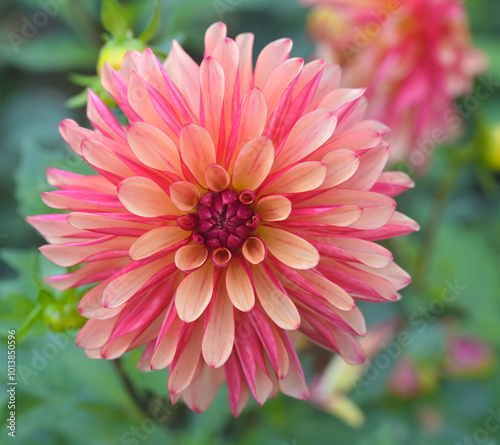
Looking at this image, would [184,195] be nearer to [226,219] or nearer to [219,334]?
[226,219]

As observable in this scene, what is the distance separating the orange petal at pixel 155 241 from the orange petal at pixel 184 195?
4 centimetres

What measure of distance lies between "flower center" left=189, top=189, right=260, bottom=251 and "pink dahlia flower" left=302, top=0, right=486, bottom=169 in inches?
34.3

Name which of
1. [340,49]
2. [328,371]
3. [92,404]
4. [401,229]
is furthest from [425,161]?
[92,404]

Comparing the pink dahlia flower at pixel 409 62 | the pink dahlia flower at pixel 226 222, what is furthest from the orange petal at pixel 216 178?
the pink dahlia flower at pixel 409 62

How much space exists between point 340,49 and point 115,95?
1.03 metres

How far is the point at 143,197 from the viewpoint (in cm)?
80

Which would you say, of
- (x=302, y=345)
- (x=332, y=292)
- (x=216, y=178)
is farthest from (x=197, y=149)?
(x=302, y=345)

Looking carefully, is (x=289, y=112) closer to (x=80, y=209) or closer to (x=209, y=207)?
(x=209, y=207)

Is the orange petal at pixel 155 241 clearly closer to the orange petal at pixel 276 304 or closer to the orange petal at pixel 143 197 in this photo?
the orange petal at pixel 143 197

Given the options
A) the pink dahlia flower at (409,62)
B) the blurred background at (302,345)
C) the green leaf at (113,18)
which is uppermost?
the pink dahlia flower at (409,62)

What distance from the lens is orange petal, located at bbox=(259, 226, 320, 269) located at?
2.56 feet

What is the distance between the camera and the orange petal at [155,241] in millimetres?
789

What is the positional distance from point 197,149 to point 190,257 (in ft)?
0.53

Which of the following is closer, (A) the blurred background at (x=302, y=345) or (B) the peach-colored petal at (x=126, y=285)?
(B) the peach-colored petal at (x=126, y=285)
